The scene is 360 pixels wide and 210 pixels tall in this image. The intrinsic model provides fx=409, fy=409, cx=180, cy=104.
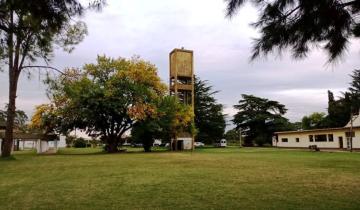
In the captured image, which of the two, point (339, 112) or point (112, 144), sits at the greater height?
point (339, 112)

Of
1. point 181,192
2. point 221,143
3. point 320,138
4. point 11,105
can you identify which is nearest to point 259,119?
point 221,143

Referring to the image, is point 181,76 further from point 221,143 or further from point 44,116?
point 221,143

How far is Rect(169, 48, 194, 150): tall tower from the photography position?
149 feet

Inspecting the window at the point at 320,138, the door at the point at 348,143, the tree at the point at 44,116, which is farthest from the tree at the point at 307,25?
the window at the point at 320,138

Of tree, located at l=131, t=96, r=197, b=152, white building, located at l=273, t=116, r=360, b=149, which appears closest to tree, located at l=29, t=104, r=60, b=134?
tree, located at l=131, t=96, r=197, b=152

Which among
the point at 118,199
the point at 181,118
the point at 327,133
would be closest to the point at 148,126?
the point at 181,118

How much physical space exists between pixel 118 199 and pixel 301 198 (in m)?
4.07

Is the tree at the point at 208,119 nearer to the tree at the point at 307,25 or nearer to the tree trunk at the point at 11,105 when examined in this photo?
the tree trunk at the point at 11,105

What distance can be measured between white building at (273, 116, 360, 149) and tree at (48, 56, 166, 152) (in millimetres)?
20311

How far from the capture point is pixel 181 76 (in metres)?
46.2

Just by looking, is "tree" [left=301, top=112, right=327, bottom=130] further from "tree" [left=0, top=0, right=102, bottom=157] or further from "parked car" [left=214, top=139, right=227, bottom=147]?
"tree" [left=0, top=0, right=102, bottom=157]

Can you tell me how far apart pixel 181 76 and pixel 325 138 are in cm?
1835

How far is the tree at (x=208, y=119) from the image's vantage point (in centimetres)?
6334

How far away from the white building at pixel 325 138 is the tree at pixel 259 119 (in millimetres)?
4740
